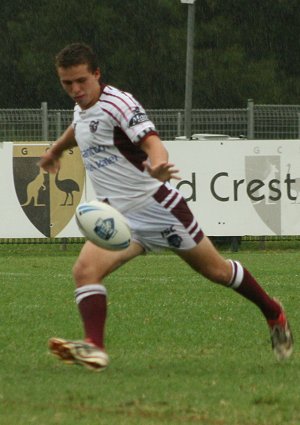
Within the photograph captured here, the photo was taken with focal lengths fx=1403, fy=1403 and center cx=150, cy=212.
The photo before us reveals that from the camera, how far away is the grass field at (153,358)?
6.17 m

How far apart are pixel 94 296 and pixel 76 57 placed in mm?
1296

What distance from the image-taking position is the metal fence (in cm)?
2294

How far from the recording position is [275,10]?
4881cm

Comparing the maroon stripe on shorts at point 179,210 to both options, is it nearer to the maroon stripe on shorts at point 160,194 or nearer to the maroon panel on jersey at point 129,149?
the maroon stripe on shorts at point 160,194

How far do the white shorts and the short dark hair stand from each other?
0.79 meters

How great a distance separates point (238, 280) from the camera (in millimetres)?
8109

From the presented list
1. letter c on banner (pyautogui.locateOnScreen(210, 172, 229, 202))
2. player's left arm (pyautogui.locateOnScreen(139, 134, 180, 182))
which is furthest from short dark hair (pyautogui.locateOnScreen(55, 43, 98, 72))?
letter c on banner (pyautogui.locateOnScreen(210, 172, 229, 202))

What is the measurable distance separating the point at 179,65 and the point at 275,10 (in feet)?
13.1

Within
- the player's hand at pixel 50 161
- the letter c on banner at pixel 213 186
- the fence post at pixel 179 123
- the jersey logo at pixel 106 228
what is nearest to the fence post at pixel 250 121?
the fence post at pixel 179 123

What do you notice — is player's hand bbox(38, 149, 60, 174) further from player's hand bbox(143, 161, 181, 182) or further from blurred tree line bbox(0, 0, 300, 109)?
blurred tree line bbox(0, 0, 300, 109)

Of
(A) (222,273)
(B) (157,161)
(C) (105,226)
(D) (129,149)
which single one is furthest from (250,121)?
(B) (157,161)

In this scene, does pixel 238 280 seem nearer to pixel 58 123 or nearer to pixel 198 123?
pixel 58 123

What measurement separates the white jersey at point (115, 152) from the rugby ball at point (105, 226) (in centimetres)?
18

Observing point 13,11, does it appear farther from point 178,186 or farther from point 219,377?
point 219,377
